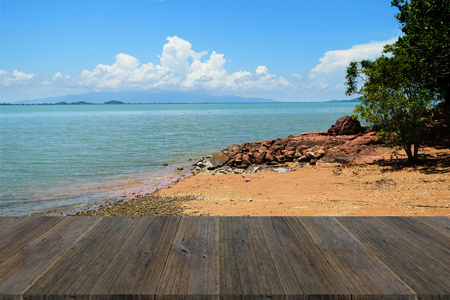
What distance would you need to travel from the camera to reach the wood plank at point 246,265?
5.60 feet

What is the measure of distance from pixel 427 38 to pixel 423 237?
12297 mm

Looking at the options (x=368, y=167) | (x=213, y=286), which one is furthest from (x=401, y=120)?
(x=213, y=286)

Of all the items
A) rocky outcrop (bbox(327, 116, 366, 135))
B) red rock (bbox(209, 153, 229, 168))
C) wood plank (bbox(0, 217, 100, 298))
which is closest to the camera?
wood plank (bbox(0, 217, 100, 298))

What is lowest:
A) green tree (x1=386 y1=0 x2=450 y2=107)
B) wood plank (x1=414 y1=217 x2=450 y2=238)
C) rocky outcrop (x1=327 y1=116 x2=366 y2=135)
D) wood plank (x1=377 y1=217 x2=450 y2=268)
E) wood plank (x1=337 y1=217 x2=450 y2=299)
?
rocky outcrop (x1=327 y1=116 x2=366 y2=135)

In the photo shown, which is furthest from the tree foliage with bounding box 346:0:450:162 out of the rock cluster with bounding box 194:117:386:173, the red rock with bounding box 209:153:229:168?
the red rock with bounding box 209:153:229:168

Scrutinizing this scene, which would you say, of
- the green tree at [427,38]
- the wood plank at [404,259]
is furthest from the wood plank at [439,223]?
the green tree at [427,38]

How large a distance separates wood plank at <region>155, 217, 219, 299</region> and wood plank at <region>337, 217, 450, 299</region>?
1.02 meters

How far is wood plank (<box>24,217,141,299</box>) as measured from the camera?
173cm

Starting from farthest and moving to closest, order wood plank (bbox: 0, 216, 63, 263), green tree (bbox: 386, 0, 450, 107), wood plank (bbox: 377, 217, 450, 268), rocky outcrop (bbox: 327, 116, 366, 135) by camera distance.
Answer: rocky outcrop (bbox: 327, 116, 366, 135) < green tree (bbox: 386, 0, 450, 107) < wood plank (bbox: 0, 216, 63, 263) < wood plank (bbox: 377, 217, 450, 268)

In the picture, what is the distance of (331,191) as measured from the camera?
10914mm

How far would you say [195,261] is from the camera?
6.73 ft

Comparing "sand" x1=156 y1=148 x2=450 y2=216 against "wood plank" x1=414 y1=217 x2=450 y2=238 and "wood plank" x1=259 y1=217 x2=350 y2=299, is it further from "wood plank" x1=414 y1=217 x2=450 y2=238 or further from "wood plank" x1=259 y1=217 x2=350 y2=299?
"wood plank" x1=259 y1=217 x2=350 y2=299

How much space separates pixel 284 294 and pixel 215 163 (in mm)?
16230

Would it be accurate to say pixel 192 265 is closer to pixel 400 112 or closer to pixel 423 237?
pixel 423 237
